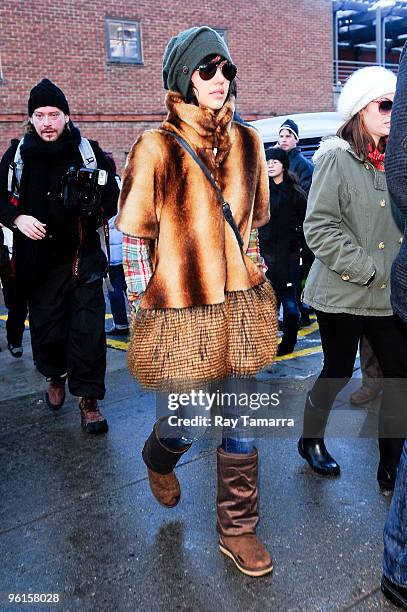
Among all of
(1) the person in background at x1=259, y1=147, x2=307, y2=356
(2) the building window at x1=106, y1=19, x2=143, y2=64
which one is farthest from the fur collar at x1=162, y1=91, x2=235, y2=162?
(2) the building window at x1=106, y1=19, x2=143, y2=64

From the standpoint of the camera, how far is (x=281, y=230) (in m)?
5.99

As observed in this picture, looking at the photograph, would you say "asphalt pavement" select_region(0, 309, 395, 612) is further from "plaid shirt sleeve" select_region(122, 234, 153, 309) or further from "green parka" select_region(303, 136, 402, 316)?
"plaid shirt sleeve" select_region(122, 234, 153, 309)

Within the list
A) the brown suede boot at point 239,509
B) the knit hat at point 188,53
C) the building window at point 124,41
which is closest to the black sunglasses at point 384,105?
the knit hat at point 188,53

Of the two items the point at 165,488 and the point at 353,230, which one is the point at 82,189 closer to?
the point at 353,230

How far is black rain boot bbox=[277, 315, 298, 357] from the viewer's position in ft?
19.5

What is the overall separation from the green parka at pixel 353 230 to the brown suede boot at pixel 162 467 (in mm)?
1027

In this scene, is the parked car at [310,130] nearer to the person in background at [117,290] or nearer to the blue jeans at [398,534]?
the person in background at [117,290]

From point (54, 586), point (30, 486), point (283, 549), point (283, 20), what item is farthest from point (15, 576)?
point (283, 20)

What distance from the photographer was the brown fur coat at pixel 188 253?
100 inches

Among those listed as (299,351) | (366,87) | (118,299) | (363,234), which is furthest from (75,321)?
(118,299)

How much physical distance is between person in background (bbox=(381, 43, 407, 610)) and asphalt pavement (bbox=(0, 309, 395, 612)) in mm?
125

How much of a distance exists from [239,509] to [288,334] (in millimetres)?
3308

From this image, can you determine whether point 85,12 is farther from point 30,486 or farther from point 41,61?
point 30,486

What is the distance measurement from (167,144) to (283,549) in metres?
1.77
